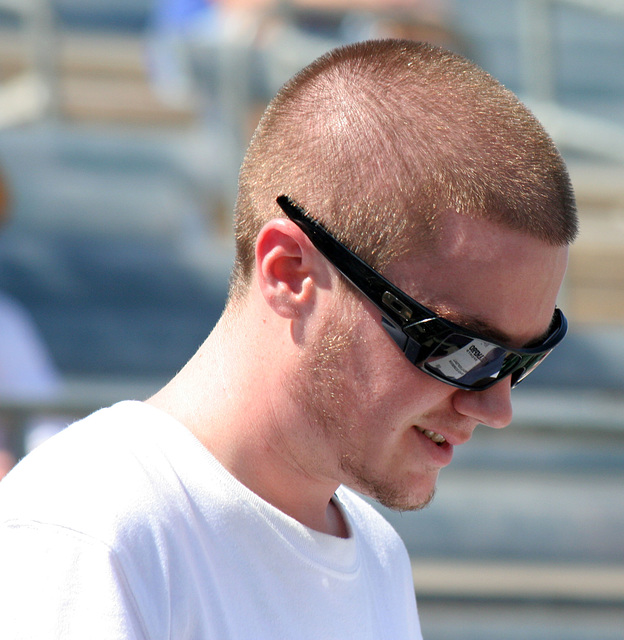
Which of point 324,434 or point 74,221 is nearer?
point 324,434

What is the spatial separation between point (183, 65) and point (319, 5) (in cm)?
74

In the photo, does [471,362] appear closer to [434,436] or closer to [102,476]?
[434,436]

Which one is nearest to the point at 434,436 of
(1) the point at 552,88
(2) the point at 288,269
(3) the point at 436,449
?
(3) the point at 436,449

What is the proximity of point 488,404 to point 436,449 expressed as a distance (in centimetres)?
8

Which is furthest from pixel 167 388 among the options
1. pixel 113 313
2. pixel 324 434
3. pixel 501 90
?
pixel 113 313

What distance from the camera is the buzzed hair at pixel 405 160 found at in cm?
97

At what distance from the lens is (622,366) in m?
3.83

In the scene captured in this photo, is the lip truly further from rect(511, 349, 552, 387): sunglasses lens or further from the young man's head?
rect(511, 349, 552, 387): sunglasses lens

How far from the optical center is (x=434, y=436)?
41.8 inches

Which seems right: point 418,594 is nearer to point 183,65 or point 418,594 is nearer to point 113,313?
point 113,313

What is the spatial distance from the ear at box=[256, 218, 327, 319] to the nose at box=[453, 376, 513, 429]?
7.9 inches

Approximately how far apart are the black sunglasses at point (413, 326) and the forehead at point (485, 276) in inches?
0.5

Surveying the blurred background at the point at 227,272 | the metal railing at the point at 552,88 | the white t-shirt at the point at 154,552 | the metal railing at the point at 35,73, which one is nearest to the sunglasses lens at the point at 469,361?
the white t-shirt at the point at 154,552

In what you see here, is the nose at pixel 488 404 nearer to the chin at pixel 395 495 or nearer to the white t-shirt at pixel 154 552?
the chin at pixel 395 495
